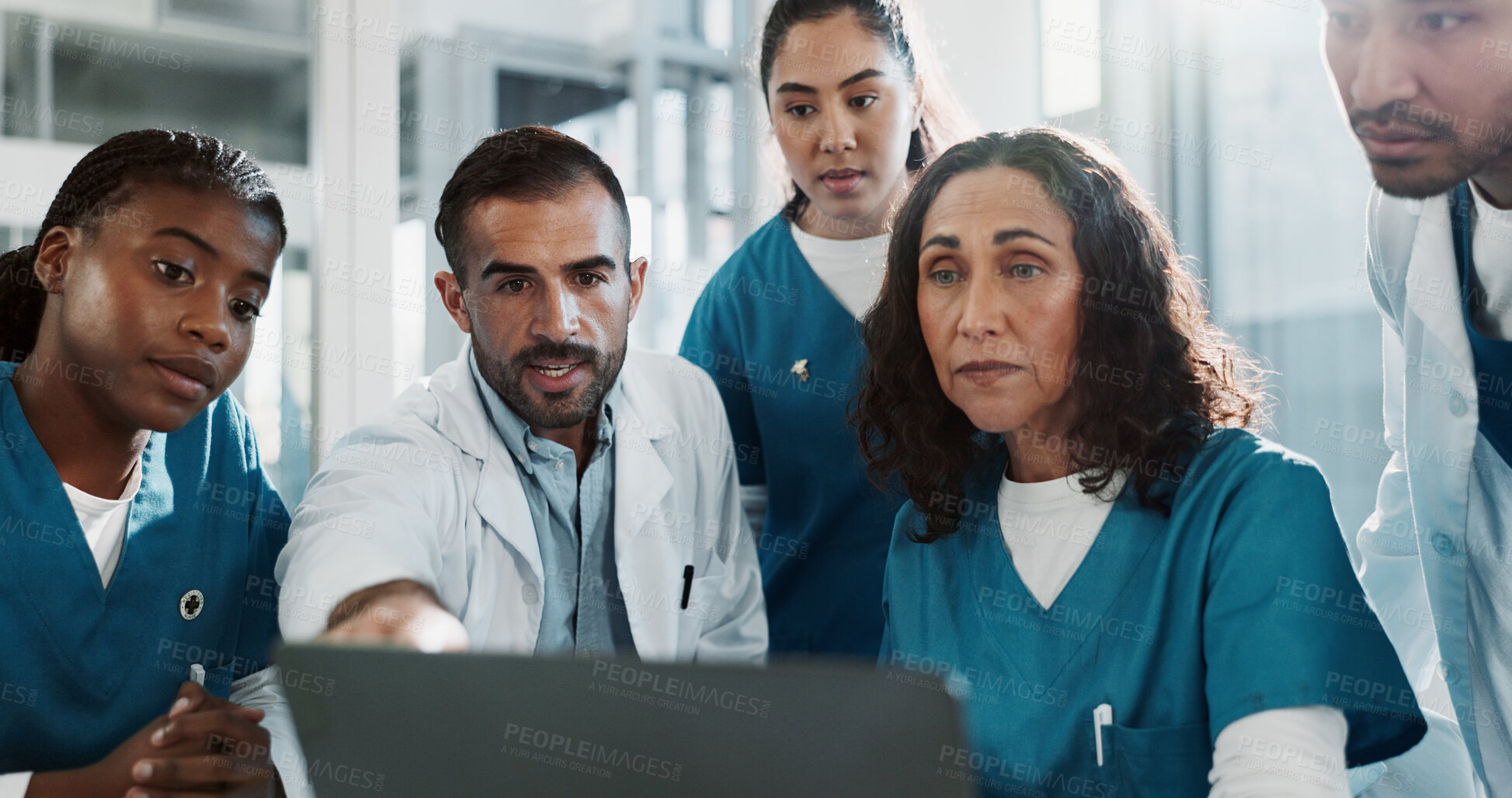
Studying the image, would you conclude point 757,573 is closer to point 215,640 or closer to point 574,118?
point 215,640

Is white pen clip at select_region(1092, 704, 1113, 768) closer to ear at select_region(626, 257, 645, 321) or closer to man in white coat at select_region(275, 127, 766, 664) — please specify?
man in white coat at select_region(275, 127, 766, 664)

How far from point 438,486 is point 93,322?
412mm

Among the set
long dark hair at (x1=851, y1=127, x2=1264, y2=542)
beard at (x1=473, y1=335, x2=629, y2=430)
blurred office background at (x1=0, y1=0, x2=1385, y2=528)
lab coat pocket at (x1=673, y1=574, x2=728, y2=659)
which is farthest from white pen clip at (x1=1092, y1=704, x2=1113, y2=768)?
blurred office background at (x1=0, y1=0, x2=1385, y2=528)

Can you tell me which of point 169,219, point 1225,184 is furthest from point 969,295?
point 1225,184

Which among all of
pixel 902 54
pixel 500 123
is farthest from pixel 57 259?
pixel 500 123

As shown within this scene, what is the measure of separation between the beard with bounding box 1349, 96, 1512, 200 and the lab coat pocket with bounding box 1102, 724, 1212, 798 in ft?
2.28

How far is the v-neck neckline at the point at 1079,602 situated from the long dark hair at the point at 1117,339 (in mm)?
30

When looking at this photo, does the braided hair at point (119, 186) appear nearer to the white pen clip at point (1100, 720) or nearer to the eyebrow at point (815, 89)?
the eyebrow at point (815, 89)

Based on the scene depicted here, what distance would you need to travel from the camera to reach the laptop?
56 centimetres

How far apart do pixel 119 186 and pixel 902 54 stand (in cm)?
109

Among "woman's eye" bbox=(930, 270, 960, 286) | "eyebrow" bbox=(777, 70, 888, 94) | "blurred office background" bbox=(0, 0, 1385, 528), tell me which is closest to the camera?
"woman's eye" bbox=(930, 270, 960, 286)

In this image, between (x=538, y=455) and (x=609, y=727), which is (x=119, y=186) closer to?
(x=538, y=455)

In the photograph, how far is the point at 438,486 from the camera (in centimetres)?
138

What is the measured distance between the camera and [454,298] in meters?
1.50
